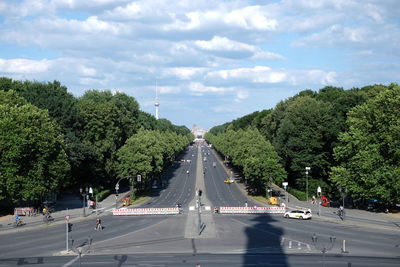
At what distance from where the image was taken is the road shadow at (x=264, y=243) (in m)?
39.2

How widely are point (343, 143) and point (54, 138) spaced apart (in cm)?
4575

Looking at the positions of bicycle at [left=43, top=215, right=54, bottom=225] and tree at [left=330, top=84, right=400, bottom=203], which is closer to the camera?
bicycle at [left=43, top=215, right=54, bottom=225]

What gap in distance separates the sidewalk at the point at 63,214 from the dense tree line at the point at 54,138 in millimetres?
2946

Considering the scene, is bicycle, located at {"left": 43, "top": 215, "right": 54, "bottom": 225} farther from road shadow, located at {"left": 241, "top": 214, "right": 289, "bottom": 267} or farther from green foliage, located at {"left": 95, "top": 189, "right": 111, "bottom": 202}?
road shadow, located at {"left": 241, "top": 214, "right": 289, "bottom": 267}

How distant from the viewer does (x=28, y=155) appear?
65.4 m

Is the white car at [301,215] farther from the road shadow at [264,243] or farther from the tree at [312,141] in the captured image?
the tree at [312,141]

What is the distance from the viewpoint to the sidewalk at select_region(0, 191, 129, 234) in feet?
195

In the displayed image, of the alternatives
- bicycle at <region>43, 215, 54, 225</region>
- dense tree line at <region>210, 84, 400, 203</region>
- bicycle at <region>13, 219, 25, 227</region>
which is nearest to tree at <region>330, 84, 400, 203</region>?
dense tree line at <region>210, 84, 400, 203</region>

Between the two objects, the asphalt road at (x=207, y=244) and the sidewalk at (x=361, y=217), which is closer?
the asphalt road at (x=207, y=244)

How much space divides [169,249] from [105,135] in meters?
60.8

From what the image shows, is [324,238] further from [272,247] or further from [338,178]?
[338,178]

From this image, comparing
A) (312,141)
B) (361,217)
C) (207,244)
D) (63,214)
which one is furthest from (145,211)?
(312,141)

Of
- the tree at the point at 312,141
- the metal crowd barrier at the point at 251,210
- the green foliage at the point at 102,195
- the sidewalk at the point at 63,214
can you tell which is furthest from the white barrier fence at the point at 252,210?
the green foliage at the point at 102,195

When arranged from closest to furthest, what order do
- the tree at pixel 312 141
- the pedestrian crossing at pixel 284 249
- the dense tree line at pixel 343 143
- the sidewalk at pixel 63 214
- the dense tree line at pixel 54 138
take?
1. the pedestrian crossing at pixel 284 249
2. the sidewalk at pixel 63 214
3. the dense tree line at pixel 54 138
4. the dense tree line at pixel 343 143
5. the tree at pixel 312 141
